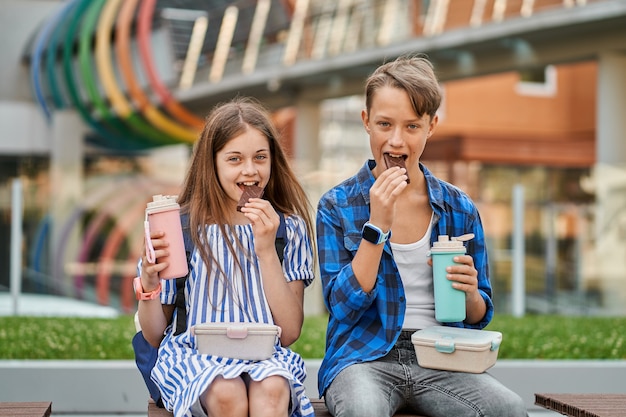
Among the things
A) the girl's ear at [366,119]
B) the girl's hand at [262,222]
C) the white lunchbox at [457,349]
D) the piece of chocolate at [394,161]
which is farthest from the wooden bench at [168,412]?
the girl's ear at [366,119]

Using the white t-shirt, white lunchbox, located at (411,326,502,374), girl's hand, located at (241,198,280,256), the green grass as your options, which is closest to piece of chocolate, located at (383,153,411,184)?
the white t-shirt

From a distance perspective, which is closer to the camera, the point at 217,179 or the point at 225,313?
the point at 225,313

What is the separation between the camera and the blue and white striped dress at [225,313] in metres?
2.72

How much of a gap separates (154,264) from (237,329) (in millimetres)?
305

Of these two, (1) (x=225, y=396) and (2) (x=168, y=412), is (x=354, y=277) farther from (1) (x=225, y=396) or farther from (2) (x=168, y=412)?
(2) (x=168, y=412)

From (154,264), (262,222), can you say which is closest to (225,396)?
(154,264)

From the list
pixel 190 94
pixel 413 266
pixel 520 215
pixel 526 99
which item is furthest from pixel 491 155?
pixel 413 266

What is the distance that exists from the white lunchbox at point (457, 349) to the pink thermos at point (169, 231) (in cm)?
75

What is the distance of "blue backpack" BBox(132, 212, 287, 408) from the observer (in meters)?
2.99

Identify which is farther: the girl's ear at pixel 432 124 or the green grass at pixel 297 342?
the green grass at pixel 297 342

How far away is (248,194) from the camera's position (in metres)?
2.97

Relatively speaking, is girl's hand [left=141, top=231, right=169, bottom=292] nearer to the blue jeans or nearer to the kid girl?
the kid girl

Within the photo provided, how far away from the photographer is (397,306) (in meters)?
2.99

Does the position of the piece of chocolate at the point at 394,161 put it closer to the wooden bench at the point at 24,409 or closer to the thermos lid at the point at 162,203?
the thermos lid at the point at 162,203
